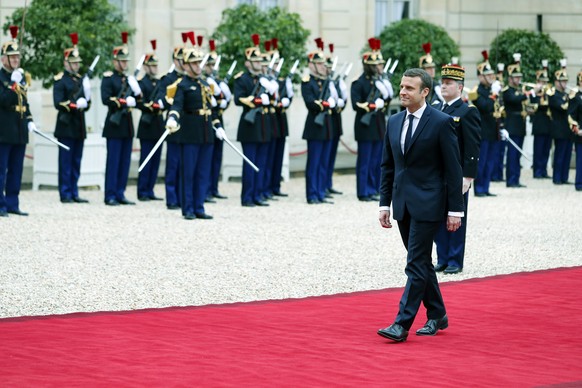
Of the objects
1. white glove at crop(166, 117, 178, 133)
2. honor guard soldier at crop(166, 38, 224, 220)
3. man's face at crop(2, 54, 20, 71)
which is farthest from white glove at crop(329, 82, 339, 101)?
man's face at crop(2, 54, 20, 71)

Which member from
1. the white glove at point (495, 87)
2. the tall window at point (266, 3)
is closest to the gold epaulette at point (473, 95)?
the white glove at point (495, 87)

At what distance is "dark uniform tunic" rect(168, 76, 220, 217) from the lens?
16.2 meters

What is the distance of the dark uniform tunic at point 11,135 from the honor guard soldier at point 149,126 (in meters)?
2.17

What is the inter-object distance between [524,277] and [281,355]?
4021 millimetres

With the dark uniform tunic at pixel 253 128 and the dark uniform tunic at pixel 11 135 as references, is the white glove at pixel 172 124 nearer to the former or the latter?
the dark uniform tunic at pixel 11 135

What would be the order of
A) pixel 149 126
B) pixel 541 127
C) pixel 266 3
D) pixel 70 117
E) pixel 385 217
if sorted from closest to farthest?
pixel 385 217, pixel 70 117, pixel 149 126, pixel 541 127, pixel 266 3

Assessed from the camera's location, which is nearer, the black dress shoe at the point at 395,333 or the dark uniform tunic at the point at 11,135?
the black dress shoe at the point at 395,333

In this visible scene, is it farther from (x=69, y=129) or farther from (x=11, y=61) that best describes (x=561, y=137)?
(x=11, y=61)

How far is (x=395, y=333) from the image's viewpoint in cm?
858

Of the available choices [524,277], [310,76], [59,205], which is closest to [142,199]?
[59,205]

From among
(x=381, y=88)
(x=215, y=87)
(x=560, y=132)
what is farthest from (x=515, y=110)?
(x=215, y=87)

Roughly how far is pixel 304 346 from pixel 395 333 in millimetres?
573

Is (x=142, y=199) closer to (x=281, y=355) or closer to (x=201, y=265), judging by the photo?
(x=201, y=265)

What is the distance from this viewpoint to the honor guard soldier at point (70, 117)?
18141 mm
